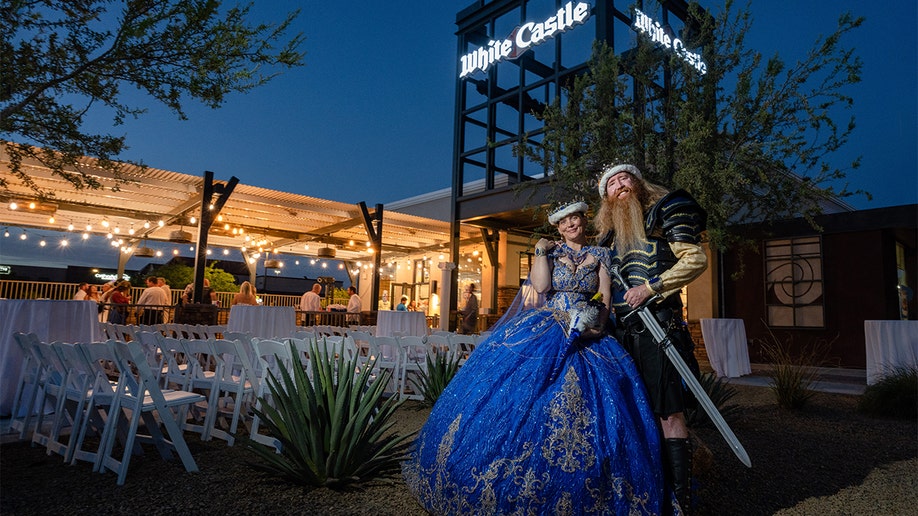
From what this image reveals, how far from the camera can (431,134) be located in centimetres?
9800

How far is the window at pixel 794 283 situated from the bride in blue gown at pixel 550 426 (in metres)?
10.3

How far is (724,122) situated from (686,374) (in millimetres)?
5448

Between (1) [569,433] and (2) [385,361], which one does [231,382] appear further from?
(1) [569,433]

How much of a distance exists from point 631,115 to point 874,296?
6895mm

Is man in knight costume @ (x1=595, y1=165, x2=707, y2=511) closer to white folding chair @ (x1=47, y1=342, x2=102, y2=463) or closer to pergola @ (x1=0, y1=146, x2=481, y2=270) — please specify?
white folding chair @ (x1=47, y1=342, x2=102, y2=463)

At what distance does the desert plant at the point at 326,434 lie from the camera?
2.81m

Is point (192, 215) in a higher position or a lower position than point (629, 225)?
higher

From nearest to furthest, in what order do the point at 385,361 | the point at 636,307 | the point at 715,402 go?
the point at 636,307
the point at 715,402
the point at 385,361

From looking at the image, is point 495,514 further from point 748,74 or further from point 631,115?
point 748,74

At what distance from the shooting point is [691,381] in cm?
210

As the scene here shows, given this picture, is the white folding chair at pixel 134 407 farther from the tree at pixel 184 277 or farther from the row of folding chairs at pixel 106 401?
the tree at pixel 184 277

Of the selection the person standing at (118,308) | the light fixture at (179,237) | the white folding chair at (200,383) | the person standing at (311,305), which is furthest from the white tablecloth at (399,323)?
the light fixture at (179,237)

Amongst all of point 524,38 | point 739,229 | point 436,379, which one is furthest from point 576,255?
point 524,38

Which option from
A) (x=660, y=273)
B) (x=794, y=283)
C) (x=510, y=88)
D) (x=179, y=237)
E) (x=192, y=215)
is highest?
(x=510, y=88)
